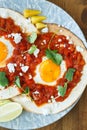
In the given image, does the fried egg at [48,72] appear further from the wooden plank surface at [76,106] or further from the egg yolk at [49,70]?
the wooden plank surface at [76,106]

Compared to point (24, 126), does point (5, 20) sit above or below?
above

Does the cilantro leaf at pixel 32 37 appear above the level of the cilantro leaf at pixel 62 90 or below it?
above

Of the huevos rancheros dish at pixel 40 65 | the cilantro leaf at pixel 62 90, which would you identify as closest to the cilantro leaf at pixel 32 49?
the huevos rancheros dish at pixel 40 65

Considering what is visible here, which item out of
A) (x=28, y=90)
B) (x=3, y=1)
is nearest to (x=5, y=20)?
(x=3, y=1)

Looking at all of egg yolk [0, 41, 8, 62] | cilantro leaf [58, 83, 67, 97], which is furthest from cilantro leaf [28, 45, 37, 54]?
cilantro leaf [58, 83, 67, 97]

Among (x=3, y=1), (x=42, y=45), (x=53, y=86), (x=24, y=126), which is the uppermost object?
(x=3, y=1)

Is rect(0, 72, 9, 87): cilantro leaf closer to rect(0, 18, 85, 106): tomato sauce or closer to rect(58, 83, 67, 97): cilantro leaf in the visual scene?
rect(0, 18, 85, 106): tomato sauce

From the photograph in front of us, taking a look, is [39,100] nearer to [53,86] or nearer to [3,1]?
[53,86]
